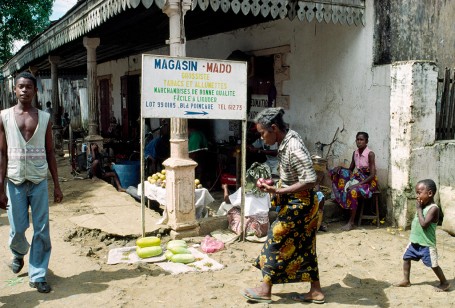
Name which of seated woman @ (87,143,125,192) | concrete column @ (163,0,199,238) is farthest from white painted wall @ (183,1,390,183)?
seated woman @ (87,143,125,192)

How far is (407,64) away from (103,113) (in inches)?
537

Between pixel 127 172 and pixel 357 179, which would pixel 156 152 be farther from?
pixel 357 179

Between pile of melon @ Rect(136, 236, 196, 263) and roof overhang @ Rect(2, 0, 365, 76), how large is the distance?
2.64 meters

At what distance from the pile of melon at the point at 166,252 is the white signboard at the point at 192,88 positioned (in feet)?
4.62

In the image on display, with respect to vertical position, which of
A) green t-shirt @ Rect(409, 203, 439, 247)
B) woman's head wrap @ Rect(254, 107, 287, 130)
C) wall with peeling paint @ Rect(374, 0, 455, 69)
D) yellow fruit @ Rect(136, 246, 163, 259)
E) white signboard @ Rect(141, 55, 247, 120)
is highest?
wall with peeling paint @ Rect(374, 0, 455, 69)

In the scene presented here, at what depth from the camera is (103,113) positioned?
57.3 ft

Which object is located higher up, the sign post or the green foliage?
the green foliage

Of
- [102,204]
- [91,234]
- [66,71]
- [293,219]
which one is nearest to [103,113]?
[66,71]

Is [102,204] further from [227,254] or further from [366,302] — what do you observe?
[366,302]

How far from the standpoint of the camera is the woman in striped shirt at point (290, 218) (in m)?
3.59

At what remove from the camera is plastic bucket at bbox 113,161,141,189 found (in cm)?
840

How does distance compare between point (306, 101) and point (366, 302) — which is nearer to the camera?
point (366, 302)

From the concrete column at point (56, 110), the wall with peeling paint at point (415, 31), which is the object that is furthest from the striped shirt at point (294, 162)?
the concrete column at point (56, 110)

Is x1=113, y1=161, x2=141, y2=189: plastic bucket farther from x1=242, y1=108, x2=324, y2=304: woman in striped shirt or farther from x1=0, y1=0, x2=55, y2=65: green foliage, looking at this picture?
x1=0, y1=0, x2=55, y2=65: green foliage
